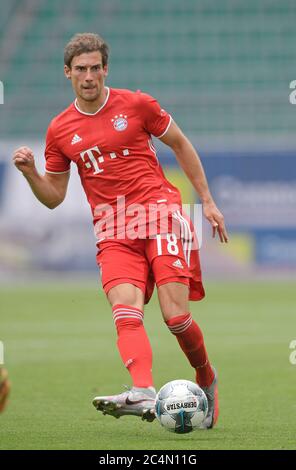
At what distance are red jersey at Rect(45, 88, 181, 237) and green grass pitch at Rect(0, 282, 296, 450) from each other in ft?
4.82

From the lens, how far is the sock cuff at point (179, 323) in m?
6.56

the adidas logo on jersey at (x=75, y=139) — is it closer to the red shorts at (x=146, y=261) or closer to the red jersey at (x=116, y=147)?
the red jersey at (x=116, y=147)

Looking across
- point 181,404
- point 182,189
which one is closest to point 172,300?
point 181,404

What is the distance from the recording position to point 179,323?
6590mm

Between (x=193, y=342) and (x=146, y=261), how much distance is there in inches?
23.2

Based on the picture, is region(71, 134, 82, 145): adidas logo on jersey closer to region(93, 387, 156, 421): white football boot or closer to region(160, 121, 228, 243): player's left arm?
region(160, 121, 228, 243): player's left arm

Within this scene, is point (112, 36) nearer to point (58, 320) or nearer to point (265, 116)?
point (265, 116)

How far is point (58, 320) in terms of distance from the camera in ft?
48.3

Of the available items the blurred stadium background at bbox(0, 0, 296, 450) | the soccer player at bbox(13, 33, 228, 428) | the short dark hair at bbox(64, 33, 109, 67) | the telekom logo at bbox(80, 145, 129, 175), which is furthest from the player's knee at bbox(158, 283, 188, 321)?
the blurred stadium background at bbox(0, 0, 296, 450)

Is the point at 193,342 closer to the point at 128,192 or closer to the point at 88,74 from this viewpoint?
the point at 128,192

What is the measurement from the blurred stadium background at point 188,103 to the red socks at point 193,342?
13498mm

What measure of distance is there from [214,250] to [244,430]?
14848 mm

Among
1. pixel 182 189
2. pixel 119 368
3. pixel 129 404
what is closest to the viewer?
pixel 129 404
